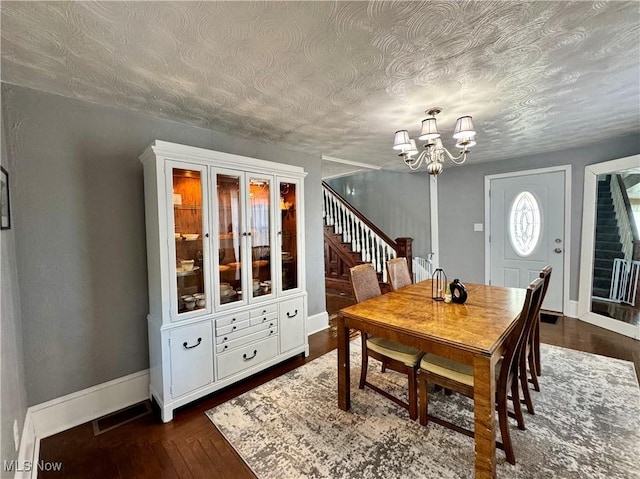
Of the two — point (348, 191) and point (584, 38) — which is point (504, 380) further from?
point (348, 191)

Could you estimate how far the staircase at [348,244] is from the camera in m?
4.73

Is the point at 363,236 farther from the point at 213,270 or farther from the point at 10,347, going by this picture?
the point at 10,347

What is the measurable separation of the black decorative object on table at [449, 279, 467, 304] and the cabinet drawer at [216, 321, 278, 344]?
1.58 m

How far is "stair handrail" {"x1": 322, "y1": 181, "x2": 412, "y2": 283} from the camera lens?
180 inches

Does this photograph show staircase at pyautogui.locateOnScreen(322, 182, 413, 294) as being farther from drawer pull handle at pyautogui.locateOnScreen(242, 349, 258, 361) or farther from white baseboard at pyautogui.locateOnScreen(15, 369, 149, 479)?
white baseboard at pyautogui.locateOnScreen(15, 369, 149, 479)

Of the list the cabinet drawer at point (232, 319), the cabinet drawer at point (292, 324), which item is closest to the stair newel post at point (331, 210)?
the cabinet drawer at point (292, 324)

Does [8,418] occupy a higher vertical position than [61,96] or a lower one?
lower

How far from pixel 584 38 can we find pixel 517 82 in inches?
18.1

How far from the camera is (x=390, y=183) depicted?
589cm

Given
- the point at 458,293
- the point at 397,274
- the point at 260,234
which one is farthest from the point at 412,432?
the point at 260,234

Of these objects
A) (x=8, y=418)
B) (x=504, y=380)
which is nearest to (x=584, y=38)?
(x=504, y=380)

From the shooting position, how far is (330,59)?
161 centimetres

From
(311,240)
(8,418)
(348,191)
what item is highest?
(348,191)

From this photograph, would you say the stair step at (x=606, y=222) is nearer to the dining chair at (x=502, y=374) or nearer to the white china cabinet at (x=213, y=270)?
the dining chair at (x=502, y=374)
